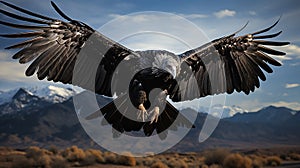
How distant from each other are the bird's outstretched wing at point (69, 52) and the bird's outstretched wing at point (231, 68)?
2.92 metres

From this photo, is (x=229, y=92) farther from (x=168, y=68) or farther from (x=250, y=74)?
(x=168, y=68)

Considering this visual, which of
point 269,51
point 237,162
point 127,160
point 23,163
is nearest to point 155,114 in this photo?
point 269,51

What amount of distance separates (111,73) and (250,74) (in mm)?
4978

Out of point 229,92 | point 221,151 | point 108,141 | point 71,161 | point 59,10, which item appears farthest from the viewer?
point 108,141

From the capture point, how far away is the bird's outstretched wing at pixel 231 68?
12.9m

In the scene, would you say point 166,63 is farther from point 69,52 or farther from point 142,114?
point 69,52

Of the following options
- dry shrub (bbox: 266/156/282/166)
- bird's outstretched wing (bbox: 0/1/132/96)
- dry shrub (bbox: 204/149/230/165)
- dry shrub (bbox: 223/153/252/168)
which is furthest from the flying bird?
dry shrub (bbox: 204/149/230/165)

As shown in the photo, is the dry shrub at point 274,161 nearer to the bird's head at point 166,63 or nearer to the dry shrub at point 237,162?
the dry shrub at point 237,162

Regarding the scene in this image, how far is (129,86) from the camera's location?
10.9 metres

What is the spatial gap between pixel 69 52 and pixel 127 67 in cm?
176

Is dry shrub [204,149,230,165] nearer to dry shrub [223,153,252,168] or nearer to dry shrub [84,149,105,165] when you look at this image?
dry shrub [223,153,252,168]

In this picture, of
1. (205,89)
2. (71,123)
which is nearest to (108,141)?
(71,123)

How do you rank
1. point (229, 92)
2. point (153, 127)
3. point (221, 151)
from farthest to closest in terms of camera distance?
point (221, 151), point (229, 92), point (153, 127)

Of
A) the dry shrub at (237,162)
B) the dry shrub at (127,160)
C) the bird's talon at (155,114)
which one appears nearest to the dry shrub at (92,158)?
the dry shrub at (127,160)
